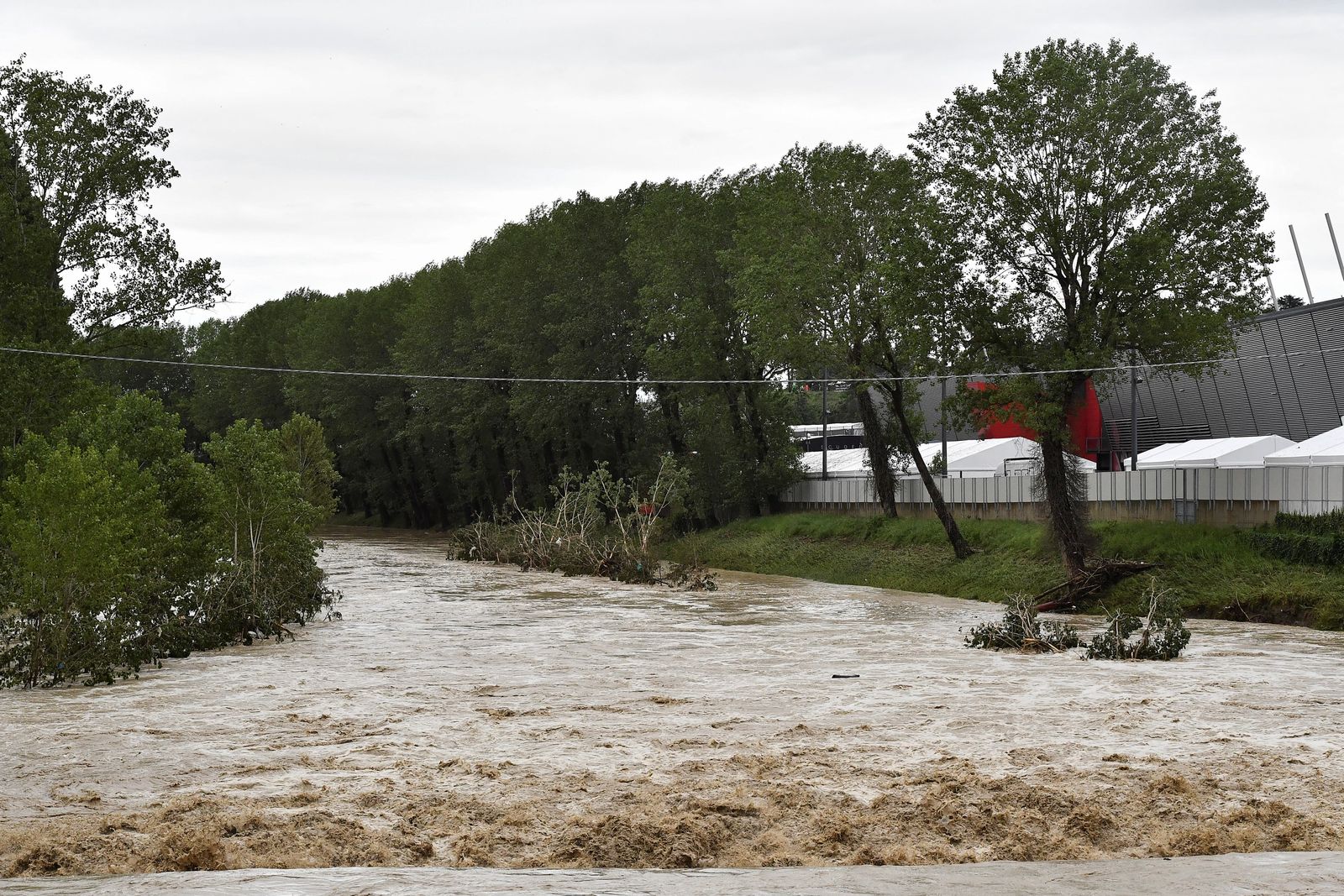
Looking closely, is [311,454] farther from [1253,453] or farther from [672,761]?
[672,761]

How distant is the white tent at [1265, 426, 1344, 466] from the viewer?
33.3 metres

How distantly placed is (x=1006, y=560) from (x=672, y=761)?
1053 inches

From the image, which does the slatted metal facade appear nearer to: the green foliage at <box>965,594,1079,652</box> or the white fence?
the white fence

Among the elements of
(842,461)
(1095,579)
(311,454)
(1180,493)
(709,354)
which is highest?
(709,354)

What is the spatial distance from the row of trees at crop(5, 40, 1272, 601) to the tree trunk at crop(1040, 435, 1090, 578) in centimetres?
6

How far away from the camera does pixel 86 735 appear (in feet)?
53.2

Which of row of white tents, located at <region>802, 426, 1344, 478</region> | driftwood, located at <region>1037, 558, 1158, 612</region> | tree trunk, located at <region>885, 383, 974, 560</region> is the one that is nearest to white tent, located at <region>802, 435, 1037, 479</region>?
row of white tents, located at <region>802, 426, 1344, 478</region>

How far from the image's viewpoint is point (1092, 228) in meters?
35.7

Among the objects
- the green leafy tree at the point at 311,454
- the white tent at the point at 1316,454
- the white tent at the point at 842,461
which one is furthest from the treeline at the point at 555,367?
the white tent at the point at 1316,454

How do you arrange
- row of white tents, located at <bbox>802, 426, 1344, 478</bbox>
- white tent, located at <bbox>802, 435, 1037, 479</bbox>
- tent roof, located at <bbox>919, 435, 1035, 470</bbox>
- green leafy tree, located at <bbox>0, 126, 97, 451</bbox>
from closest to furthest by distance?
1. green leafy tree, located at <bbox>0, 126, 97, 451</bbox>
2. row of white tents, located at <bbox>802, 426, 1344, 478</bbox>
3. white tent, located at <bbox>802, 435, 1037, 479</bbox>
4. tent roof, located at <bbox>919, 435, 1035, 470</bbox>

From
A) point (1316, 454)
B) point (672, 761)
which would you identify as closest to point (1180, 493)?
point (1316, 454)

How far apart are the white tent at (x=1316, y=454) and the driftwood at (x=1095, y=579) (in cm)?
407

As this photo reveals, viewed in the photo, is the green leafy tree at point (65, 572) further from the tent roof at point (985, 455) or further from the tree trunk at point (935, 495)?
the tent roof at point (985, 455)

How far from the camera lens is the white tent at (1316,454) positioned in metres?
33.3
